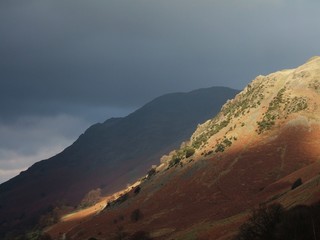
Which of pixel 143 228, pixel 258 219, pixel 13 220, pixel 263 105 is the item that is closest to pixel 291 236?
pixel 258 219

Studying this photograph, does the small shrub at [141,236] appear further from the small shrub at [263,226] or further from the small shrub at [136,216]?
the small shrub at [263,226]

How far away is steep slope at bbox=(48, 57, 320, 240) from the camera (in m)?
57.0

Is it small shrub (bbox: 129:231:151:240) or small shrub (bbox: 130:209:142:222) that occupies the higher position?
small shrub (bbox: 130:209:142:222)

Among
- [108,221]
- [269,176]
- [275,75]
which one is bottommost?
[269,176]

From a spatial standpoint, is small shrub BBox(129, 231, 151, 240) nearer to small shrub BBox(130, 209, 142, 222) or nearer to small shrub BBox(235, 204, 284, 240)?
small shrub BBox(130, 209, 142, 222)

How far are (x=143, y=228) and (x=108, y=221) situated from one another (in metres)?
18.2

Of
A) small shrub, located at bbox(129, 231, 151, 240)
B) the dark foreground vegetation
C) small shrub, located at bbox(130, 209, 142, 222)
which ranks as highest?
small shrub, located at bbox(130, 209, 142, 222)

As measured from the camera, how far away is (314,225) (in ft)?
72.9

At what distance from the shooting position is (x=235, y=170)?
71625 mm

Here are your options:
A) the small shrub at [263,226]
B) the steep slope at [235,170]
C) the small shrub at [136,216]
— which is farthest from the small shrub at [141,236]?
the small shrub at [263,226]

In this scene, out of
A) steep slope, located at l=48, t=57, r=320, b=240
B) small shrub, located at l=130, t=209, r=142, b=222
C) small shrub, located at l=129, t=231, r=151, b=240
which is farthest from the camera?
small shrub, located at l=130, t=209, r=142, b=222

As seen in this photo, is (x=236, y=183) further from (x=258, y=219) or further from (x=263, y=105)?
(x=258, y=219)

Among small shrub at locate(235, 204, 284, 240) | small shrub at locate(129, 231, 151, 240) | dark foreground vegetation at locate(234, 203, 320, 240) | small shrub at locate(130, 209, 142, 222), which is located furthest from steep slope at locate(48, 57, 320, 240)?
dark foreground vegetation at locate(234, 203, 320, 240)

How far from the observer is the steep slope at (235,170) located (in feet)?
187
